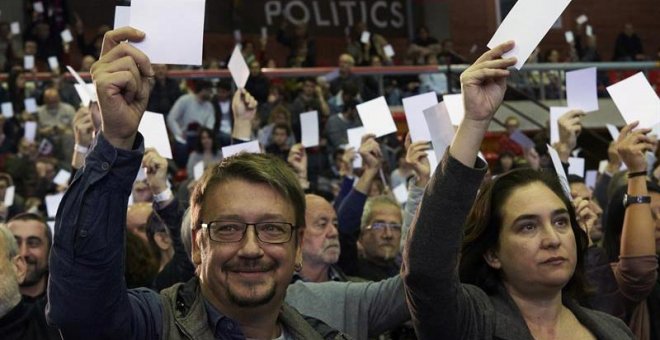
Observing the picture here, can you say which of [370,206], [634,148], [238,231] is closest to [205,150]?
[370,206]

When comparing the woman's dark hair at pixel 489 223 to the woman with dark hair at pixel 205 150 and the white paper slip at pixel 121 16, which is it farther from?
the woman with dark hair at pixel 205 150

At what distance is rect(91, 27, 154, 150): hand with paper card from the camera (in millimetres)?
2262

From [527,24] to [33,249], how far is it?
2739 mm

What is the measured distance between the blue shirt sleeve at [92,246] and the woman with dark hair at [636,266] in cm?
210

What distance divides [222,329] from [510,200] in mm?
967

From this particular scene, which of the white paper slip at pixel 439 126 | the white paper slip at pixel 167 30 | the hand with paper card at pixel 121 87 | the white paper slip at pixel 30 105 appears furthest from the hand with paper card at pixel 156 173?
the white paper slip at pixel 30 105

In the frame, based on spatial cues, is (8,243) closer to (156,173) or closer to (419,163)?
(156,173)

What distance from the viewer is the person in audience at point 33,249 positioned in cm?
479

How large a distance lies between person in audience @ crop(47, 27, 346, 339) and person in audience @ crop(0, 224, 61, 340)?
155 centimetres

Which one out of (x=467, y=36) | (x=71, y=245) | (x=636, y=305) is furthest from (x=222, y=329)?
(x=467, y=36)

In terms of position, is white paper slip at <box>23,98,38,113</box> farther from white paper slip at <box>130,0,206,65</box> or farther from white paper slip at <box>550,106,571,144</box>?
white paper slip at <box>130,0,206,65</box>

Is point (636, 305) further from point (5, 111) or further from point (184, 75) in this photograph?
point (184, 75)

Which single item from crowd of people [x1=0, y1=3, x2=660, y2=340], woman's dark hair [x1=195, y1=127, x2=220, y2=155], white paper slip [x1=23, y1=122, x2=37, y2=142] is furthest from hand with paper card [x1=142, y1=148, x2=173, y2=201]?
white paper slip [x1=23, y1=122, x2=37, y2=142]

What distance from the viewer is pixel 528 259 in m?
3.14
